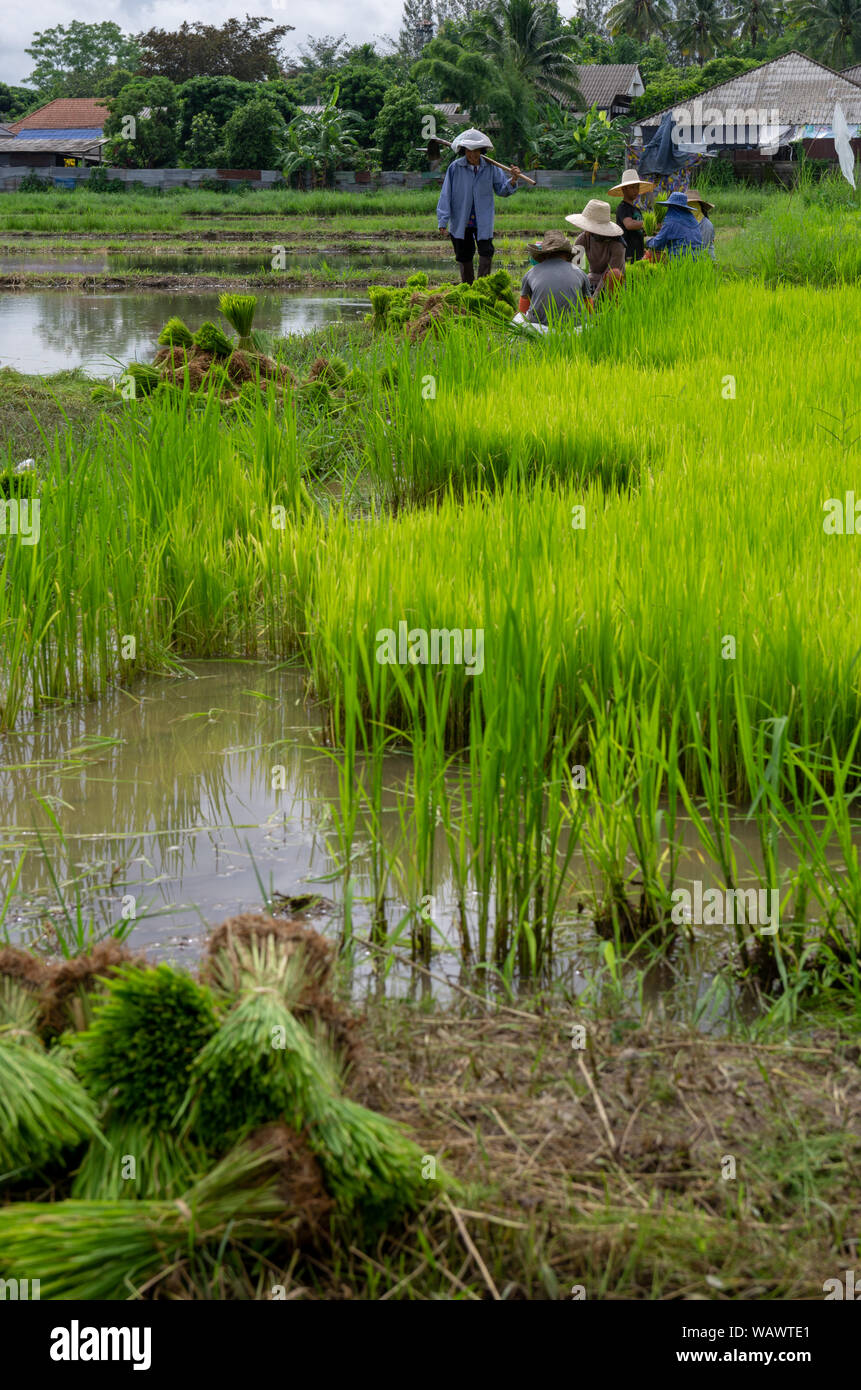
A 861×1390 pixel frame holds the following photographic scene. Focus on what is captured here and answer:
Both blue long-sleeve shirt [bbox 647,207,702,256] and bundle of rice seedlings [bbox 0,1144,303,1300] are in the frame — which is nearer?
bundle of rice seedlings [bbox 0,1144,303,1300]

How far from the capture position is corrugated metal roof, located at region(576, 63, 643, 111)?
158 feet

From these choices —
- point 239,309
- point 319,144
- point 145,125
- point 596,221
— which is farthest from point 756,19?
point 239,309

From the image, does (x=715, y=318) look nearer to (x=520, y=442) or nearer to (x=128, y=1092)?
(x=520, y=442)

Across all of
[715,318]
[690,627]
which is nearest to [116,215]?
[715,318]

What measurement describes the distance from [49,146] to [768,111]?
80.3 ft

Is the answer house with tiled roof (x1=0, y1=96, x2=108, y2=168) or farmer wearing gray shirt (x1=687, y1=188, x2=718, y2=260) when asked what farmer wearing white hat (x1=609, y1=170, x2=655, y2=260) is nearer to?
farmer wearing gray shirt (x1=687, y1=188, x2=718, y2=260)

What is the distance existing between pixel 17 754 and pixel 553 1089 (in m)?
1.63

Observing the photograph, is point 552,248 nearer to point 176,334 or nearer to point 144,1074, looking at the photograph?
point 176,334

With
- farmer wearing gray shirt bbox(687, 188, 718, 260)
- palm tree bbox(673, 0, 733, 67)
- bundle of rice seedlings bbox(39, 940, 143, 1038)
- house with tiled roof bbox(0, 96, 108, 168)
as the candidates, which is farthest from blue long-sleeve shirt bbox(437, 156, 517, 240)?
palm tree bbox(673, 0, 733, 67)

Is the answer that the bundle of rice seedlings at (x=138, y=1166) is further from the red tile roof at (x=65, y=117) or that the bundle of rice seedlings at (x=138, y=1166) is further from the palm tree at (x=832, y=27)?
the red tile roof at (x=65, y=117)

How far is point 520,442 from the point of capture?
4.01m

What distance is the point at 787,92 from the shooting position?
3259 cm

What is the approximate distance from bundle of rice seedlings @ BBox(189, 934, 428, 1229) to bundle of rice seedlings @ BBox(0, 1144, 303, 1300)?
0.04m

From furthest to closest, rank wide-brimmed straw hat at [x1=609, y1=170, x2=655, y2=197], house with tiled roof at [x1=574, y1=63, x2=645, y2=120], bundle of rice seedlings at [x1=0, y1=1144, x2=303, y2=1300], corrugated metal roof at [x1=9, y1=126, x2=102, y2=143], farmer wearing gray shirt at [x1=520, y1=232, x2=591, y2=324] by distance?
house with tiled roof at [x1=574, y1=63, x2=645, y2=120], corrugated metal roof at [x1=9, y1=126, x2=102, y2=143], wide-brimmed straw hat at [x1=609, y1=170, x2=655, y2=197], farmer wearing gray shirt at [x1=520, y1=232, x2=591, y2=324], bundle of rice seedlings at [x1=0, y1=1144, x2=303, y2=1300]
